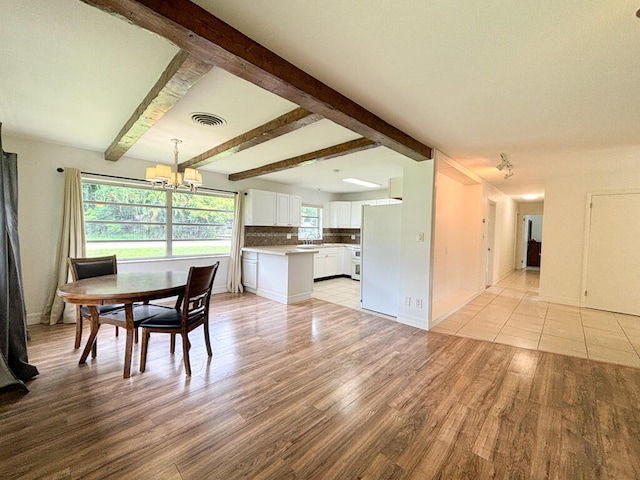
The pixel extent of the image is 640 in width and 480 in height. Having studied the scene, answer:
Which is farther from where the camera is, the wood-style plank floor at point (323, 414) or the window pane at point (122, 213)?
the window pane at point (122, 213)

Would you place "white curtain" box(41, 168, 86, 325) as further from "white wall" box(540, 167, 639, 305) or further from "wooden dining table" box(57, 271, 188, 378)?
"white wall" box(540, 167, 639, 305)

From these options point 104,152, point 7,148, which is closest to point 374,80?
point 104,152

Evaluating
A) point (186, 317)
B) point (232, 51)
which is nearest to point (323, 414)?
point (186, 317)

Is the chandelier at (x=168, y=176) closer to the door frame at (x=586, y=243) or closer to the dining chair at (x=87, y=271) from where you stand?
the dining chair at (x=87, y=271)

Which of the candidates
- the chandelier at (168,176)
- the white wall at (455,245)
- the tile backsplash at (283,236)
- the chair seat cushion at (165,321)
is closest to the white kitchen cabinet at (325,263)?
the tile backsplash at (283,236)

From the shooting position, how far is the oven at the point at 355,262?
6933 mm

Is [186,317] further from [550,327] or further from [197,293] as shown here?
[550,327]

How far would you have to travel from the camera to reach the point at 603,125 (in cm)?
258

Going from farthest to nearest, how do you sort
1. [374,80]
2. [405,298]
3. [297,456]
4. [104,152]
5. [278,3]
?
[104,152] → [405,298] → [374,80] → [297,456] → [278,3]

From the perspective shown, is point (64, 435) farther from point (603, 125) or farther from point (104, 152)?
point (603, 125)

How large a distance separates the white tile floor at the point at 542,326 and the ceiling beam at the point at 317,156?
248 cm

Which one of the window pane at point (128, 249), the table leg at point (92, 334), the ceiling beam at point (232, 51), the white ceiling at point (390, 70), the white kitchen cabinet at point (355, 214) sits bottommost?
the table leg at point (92, 334)

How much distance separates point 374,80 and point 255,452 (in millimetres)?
2552

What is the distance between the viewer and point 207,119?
9.02 ft
